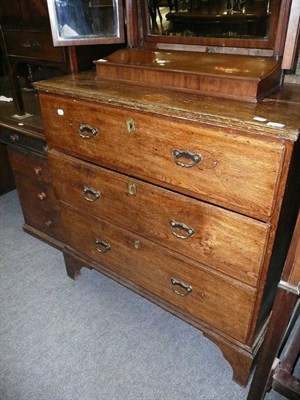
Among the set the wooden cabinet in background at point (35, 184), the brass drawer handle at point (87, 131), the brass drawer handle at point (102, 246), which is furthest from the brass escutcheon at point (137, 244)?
the wooden cabinet in background at point (35, 184)

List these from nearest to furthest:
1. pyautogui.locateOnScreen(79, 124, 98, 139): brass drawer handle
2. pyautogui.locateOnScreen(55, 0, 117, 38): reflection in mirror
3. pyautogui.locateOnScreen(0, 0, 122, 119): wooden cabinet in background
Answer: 1. pyautogui.locateOnScreen(79, 124, 98, 139): brass drawer handle
2. pyautogui.locateOnScreen(55, 0, 117, 38): reflection in mirror
3. pyautogui.locateOnScreen(0, 0, 122, 119): wooden cabinet in background

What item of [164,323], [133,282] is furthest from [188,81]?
[164,323]

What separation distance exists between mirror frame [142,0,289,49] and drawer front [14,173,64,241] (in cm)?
96

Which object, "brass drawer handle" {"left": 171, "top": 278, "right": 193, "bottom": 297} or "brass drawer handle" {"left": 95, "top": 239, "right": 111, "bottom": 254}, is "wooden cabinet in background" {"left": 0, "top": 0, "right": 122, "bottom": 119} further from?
"brass drawer handle" {"left": 171, "top": 278, "right": 193, "bottom": 297}

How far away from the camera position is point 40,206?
2.01m

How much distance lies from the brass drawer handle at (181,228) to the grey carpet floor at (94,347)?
2.10ft

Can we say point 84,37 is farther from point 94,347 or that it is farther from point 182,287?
point 94,347

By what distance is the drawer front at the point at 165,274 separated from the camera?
1.18 m

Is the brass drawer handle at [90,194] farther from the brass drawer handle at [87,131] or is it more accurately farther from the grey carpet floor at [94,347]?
the grey carpet floor at [94,347]

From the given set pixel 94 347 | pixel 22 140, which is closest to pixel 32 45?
pixel 22 140

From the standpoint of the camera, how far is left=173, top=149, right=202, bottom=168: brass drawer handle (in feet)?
3.25

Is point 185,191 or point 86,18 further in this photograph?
point 86,18

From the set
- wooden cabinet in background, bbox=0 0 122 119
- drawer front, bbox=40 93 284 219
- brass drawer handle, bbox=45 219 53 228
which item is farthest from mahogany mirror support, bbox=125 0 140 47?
brass drawer handle, bbox=45 219 53 228

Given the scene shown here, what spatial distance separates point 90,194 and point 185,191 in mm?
493
